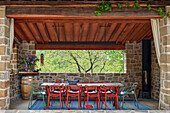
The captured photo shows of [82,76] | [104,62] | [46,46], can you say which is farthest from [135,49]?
[104,62]

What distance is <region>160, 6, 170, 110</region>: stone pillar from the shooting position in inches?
181

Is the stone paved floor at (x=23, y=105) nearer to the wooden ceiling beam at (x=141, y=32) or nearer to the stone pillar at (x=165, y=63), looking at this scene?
the stone pillar at (x=165, y=63)

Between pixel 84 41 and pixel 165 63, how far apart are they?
4.36 meters

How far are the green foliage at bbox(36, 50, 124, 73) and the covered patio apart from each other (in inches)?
280

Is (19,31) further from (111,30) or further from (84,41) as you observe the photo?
(111,30)

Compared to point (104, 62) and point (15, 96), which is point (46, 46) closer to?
point (15, 96)

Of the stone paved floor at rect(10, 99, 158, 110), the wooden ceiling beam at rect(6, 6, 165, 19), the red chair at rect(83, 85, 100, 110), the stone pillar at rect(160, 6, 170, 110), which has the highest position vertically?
the wooden ceiling beam at rect(6, 6, 165, 19)

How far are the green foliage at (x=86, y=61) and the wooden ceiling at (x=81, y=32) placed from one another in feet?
23.5

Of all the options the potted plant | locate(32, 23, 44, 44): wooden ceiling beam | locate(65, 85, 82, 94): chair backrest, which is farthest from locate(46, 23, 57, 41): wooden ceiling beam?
locate(65, 85, 82, 94): chair backrest

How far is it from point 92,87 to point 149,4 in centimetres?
295

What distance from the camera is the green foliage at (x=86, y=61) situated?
15523 millimetres

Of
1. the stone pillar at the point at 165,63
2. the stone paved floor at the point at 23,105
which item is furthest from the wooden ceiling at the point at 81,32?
the stone paved floor at the point at 23,105

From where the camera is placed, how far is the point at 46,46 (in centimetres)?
834

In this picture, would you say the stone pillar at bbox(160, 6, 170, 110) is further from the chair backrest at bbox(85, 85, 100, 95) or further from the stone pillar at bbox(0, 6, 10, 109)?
the stone pillar at bbox(0, 6, 10, 109)
